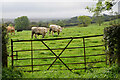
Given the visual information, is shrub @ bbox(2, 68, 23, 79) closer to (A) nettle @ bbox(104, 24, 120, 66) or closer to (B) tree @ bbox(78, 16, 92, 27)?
(A) nettle @ bbox(104, 24, 120, 66)

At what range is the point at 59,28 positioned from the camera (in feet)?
14.9

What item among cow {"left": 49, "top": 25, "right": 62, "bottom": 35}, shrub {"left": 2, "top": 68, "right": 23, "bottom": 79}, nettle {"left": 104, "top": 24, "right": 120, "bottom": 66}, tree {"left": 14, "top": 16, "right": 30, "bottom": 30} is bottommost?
shrub {"left": 2, "top": 68, "right": 23, "bottom": 79}

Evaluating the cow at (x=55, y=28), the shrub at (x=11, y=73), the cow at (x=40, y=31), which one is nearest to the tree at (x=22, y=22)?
the cow at (x=40, y=31)

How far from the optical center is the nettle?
3.40 meters

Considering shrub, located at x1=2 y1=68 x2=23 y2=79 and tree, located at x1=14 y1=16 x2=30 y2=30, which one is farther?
tree, located at x1=14 y1=16 x2=30 y2=30

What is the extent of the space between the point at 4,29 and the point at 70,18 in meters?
1.75

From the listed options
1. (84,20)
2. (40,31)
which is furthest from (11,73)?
(84,20)

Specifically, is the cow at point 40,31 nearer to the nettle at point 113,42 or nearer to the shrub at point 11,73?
the shrub at point 11,73

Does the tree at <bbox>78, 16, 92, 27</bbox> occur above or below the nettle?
above

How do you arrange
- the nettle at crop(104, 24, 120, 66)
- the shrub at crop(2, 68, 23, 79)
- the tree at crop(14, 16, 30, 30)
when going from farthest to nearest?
the tree at crop(14, 16, 30, 30) < the nettle at crop(104, 24, 120, 66) < the shrub at crop(2, 68, 23, 79)

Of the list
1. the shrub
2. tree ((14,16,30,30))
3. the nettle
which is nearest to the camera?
the shrub

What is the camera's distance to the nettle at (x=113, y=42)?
3398 millimetres

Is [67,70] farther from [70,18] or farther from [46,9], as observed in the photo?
[46,9]

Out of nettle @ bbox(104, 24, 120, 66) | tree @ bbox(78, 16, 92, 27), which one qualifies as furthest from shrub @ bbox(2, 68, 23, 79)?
tree @ bbox(78, 16, 92, 27)
